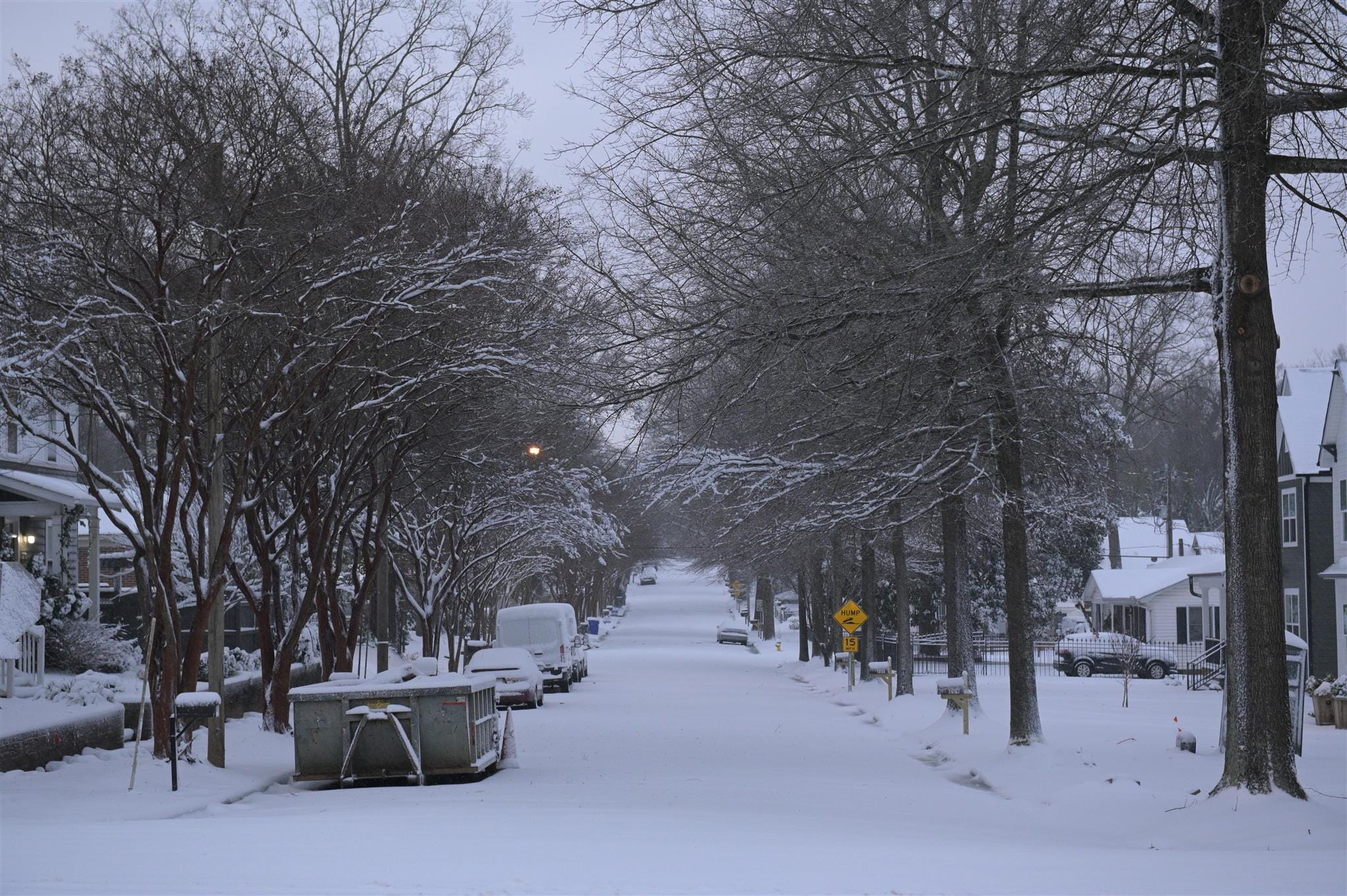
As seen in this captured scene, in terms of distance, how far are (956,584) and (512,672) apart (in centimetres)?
1116

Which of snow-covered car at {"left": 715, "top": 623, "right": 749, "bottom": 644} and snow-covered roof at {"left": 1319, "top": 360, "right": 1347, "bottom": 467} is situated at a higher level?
snow-covered roof at {"left": 1319, "top": 360, "right": 1347, "bottom": 467}

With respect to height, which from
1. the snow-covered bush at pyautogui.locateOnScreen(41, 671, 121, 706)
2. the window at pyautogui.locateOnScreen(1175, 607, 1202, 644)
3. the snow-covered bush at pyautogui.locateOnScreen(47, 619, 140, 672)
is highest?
the snow-covered bush at pyautogui.locateOnScreen(47, 619, 140, 672)

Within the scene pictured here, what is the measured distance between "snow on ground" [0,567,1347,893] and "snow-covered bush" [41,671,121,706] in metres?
2.08

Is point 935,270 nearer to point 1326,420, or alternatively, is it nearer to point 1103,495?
point 1103,495

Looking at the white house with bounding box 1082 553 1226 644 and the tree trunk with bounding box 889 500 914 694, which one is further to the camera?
the white house with bounding box 1082 553 1226 644

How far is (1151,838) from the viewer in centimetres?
1155

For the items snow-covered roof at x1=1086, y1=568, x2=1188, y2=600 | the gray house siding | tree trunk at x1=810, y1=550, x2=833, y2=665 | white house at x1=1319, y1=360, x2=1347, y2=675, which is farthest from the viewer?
snow-covered roof at x1=1086, y1=568, x2=1188, y2=600

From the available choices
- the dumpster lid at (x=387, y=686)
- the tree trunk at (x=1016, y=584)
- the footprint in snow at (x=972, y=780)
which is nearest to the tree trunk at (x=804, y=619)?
the tree trunk at (x=1016, y=584)

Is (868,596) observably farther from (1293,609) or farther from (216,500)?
(216,500)

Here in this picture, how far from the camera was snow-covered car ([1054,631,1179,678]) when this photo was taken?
43875 millimetres

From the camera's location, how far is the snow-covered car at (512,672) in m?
30.2

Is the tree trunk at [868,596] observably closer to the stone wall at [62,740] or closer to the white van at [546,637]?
the white van at [546,637]

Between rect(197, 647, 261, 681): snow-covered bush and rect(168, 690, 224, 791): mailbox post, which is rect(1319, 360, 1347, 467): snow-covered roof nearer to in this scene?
rect(197, 647, 261, 681): snow-covered bush

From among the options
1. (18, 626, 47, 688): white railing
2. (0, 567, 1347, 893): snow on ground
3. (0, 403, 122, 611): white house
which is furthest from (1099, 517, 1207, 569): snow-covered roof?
(18, 626, 47, 688): white railing
